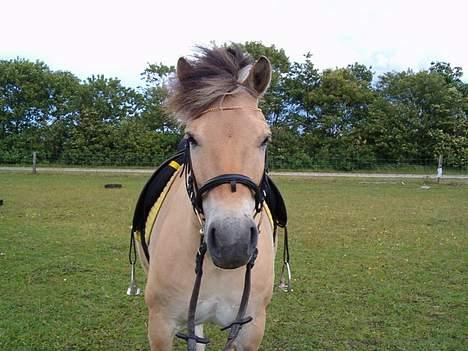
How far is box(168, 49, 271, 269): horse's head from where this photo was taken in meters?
1.67

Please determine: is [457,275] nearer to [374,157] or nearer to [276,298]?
[276,298]

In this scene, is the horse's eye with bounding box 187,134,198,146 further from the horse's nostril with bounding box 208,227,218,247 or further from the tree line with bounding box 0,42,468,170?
the tree line with bounding box 0,42,468,170

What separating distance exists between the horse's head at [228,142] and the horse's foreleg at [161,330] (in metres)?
0.98

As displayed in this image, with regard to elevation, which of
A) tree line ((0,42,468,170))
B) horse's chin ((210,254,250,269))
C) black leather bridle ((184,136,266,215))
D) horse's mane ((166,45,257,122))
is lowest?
horse's chin ((210,254,250,269))

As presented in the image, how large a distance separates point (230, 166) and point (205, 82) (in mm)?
497

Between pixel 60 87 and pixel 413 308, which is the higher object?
pixel 60 87

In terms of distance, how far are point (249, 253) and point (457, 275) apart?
499 cm

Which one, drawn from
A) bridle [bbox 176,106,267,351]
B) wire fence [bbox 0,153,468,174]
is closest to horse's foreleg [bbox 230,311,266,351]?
bridle [bbox 176,106,267,351]

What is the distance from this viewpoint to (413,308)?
4.58m

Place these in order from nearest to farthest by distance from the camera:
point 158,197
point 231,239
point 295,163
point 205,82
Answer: point 231,239
point 205,82
point 158,197
point 295,163

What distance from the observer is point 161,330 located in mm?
2516

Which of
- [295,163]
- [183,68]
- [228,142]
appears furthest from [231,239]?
[295,163]

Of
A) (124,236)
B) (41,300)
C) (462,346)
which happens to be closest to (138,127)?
(124,236)

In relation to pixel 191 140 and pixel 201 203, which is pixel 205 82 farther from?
pixel 201 203
